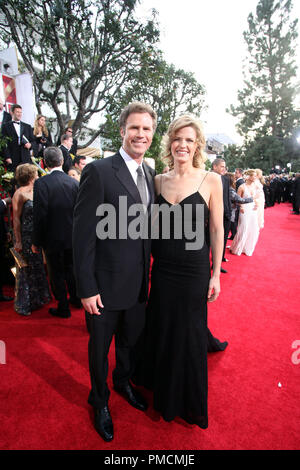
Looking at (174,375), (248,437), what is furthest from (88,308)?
(248,437)

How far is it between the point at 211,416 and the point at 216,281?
1060mm

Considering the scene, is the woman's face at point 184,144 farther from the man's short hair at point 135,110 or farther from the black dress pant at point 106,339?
the black dress pant at point 106,339

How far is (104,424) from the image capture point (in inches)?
74.6

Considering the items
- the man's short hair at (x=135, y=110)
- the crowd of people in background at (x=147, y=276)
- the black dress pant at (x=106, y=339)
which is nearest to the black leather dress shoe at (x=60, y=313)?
the crowd of people in background at (x=147, y=276)

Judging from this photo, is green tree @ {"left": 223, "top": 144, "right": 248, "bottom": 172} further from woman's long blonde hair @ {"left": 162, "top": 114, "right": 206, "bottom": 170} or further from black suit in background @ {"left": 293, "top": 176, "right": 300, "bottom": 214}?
woman's long blonde hair @ {"left": 162, "top": 114, "right": 206, "bottom": 170}

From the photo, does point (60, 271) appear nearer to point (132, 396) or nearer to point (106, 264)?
point (132, 396)

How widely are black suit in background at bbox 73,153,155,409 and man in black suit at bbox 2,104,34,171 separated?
16.2 ft

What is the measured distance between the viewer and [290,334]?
3240mm

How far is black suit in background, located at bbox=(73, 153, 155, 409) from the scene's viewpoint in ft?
5.24

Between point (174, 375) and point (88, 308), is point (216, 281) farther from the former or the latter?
point (88, 308)

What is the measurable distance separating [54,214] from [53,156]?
685mm

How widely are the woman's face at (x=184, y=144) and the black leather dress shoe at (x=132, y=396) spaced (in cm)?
186

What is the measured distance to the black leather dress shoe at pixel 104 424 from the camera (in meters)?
1.85

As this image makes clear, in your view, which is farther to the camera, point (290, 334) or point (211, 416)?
point (290, 334)
